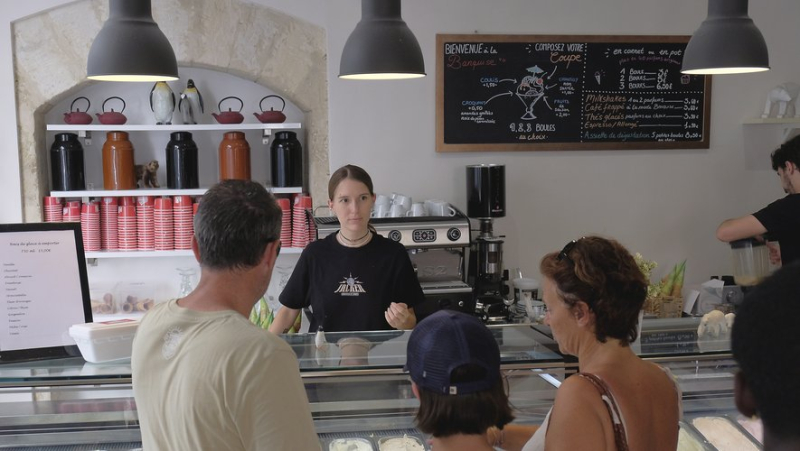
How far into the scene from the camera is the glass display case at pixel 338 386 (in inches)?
85.0

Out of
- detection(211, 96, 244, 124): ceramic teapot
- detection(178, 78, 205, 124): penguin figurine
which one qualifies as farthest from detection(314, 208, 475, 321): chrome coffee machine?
detection(178, 78, 205, 124): penguin figurine

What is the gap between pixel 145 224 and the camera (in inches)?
192

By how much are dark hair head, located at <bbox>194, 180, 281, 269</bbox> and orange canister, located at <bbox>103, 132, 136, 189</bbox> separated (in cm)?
362

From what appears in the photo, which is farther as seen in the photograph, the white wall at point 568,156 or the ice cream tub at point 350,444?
the white wall at point 568,156

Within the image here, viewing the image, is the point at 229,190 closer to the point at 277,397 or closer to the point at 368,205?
the point at 277,397

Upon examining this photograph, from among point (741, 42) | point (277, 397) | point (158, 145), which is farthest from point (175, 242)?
point (277, 397)

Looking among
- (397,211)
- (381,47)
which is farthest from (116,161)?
(381,47)

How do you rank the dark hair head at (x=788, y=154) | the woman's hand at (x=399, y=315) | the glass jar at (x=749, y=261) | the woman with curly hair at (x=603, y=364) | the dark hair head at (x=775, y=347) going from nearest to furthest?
the dark hair head at (x=775, y=347) < the woman with curly hair at (x=603, y=364) < the woman's hand at (x=399, y=315) < the glass jar at (x=749, y=261) < the dark hair head at (x=788, y=154)

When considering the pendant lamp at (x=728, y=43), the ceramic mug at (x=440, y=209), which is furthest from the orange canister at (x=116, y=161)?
the pendant lamp at (x=728, y=43)

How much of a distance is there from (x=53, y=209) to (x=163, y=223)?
2.17 ft

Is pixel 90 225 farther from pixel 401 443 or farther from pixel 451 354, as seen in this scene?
pixel 451 354

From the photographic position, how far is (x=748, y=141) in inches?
215

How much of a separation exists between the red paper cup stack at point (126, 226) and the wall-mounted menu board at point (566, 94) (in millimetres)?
1943

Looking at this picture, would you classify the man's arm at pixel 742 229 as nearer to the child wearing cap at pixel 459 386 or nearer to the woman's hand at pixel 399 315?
the woman's hand at pixel 399 315
